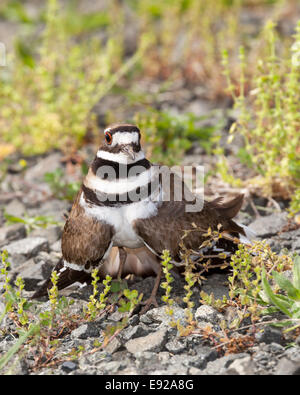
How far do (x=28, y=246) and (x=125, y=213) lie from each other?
51.5 inches

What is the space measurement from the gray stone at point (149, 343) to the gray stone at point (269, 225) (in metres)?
1.36

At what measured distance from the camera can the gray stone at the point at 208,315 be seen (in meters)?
3.30

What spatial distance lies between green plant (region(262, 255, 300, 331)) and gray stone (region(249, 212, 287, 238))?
1024mm

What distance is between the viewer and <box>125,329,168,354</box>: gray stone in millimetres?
3113

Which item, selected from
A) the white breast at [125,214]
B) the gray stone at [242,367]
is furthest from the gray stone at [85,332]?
the gray stone at [242,367]

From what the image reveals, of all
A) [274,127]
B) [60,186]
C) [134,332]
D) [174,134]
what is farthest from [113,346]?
[174,134]

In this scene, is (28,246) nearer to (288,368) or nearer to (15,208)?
(15,208)

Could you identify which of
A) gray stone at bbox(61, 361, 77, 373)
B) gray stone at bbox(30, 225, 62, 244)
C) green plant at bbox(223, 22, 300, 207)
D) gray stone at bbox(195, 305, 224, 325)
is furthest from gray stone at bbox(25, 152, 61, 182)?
gray stone at bbox(61, 361, 77, 373)

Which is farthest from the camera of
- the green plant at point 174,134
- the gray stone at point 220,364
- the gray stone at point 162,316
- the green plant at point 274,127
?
the green plant at point 174,134

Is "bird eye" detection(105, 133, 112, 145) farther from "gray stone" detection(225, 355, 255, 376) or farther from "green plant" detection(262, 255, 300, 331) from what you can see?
"gray stone" detection(225, 355, 255, 376)

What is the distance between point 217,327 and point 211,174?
6.87 ft

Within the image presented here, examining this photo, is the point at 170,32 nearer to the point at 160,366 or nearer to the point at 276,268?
the point at 276,268

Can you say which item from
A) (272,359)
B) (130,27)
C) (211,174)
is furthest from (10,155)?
(272,359)

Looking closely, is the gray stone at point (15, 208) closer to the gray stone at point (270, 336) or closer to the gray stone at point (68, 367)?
the gray stone at point (68, 367)
